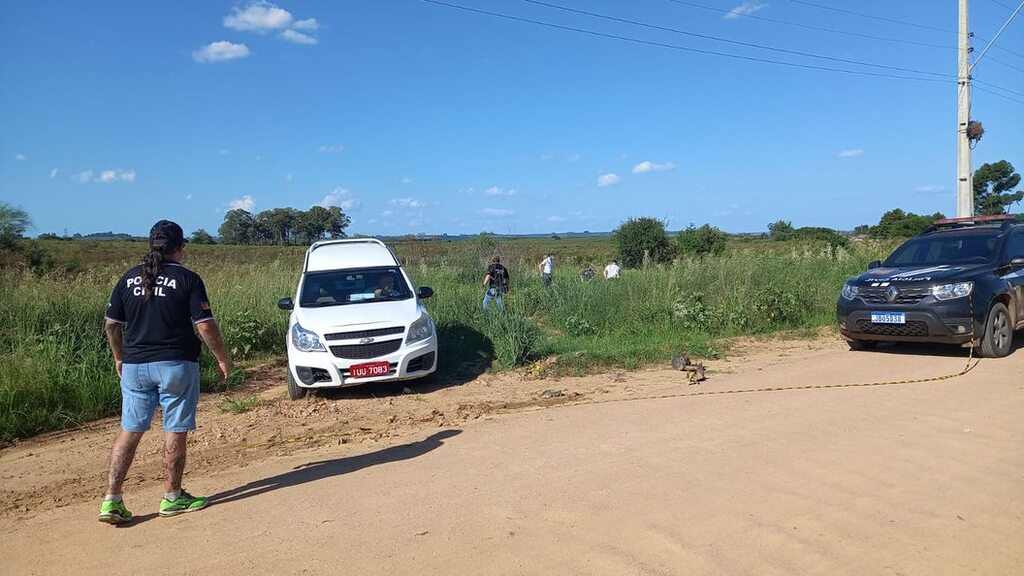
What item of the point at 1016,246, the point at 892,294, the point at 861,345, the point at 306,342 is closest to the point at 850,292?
the point at 892,294

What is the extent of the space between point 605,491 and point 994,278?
24.4 ft

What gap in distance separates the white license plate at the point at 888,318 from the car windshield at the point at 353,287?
6.28m

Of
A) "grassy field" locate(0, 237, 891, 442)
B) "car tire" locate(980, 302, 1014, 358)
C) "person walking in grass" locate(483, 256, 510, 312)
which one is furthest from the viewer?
"person walking in grass" locate(483, 256, 510, 312)

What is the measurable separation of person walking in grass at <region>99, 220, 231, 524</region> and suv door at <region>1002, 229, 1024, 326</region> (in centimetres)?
997

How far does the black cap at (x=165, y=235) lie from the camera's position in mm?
4676

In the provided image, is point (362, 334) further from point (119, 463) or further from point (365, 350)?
point (119, 463)

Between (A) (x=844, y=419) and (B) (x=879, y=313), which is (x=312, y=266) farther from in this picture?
(B) (x=879, y=313)

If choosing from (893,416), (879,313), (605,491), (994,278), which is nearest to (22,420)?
(605,491)

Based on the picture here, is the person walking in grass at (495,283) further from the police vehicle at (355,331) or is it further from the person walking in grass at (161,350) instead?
the person walking in grass at (161,350)

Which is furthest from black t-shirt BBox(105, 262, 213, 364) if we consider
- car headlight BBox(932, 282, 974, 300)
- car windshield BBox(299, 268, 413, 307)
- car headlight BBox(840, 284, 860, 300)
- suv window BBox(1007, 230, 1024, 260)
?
suv window BBox(1007, 230, 1024, 260)

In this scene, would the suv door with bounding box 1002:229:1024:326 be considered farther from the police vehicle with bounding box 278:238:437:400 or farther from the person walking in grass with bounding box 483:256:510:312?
the police vehicle with bounding box 278:238:437:400

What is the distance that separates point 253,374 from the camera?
1046 centimetres

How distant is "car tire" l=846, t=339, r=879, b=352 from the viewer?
34.0ft

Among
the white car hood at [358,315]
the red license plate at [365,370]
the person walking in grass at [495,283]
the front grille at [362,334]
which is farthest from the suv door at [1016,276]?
the red license plate at [365,370]
